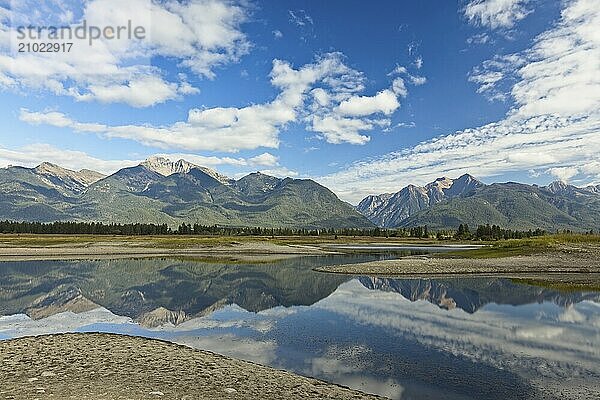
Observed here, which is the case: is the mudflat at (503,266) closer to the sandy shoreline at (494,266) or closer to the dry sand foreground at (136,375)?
the sandy shoreline at (494,266)

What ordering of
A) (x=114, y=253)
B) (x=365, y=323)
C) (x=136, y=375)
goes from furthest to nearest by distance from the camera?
1. (x=114, y=253)
2. (x=365, y=323)
3. (x=136, y=375)

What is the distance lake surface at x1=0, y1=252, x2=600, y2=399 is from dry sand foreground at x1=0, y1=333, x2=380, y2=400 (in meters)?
3.11

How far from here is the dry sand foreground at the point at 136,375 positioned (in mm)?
18156

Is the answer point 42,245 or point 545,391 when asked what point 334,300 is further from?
point 42,245

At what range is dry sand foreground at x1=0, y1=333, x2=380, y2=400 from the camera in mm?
18156

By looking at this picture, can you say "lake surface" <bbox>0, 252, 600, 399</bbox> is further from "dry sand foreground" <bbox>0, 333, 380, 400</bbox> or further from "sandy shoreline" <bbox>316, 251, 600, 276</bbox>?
"sandy shoreline" <bbox>316, 251, 600, 276</bbox>

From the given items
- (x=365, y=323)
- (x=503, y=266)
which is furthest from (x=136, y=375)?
(x=503, y=266)

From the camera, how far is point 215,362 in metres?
24.8

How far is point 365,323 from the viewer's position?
126 ft

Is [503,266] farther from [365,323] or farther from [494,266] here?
[365,323]

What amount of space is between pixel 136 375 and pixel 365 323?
899 inches

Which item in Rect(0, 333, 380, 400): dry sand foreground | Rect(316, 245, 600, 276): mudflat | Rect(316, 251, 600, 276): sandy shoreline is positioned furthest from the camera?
Rect(316, 245, 600, 276): mudflat

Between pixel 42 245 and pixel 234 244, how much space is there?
68273 millimetres

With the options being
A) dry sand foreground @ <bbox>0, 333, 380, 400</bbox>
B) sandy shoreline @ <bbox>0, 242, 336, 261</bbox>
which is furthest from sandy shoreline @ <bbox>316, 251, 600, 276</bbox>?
dry sand foreground @ <bbox>0, 333, 380, 400</bbox>
